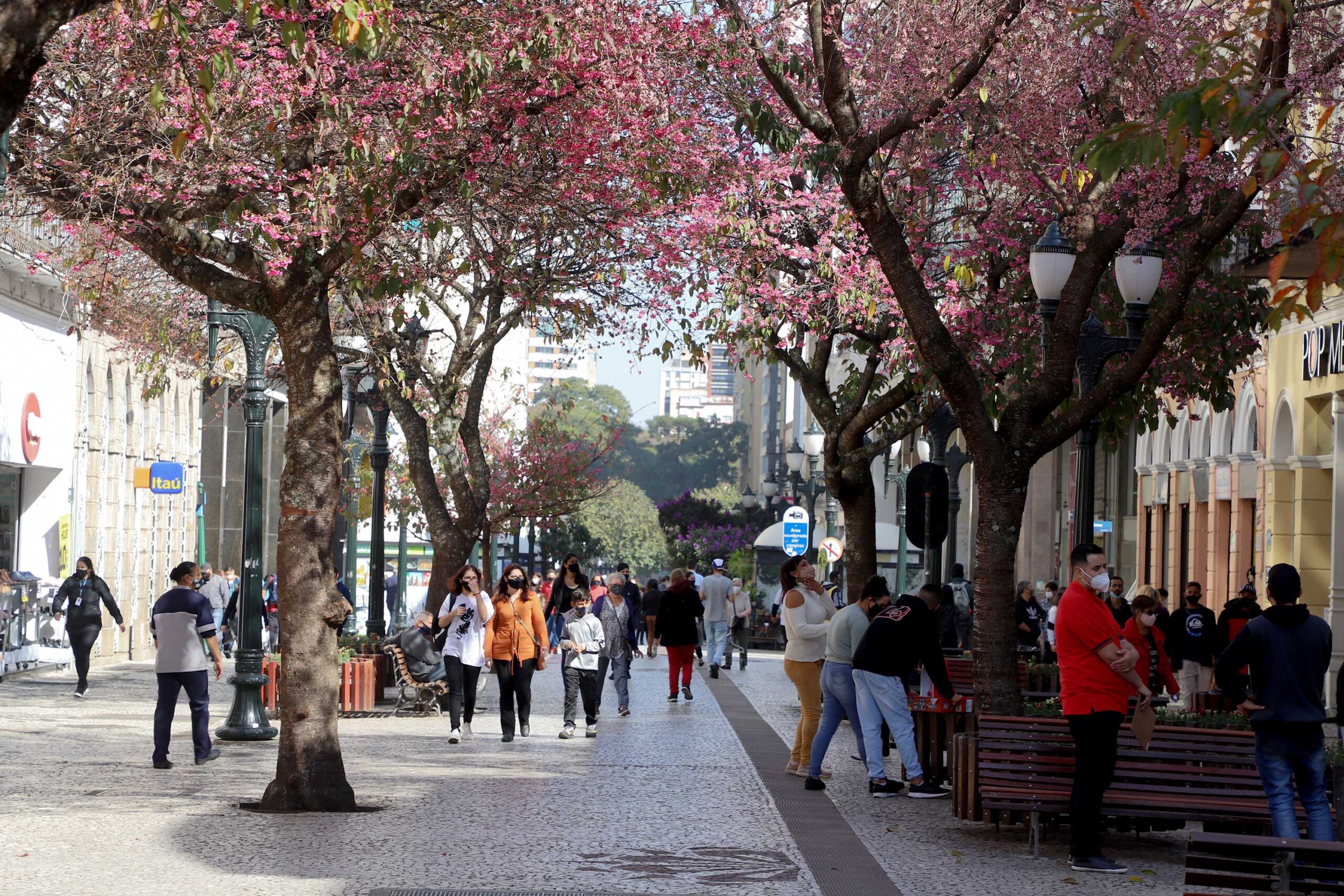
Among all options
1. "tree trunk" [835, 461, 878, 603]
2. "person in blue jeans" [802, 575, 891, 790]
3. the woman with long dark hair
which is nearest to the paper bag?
"person in blue jeans" [802, 575, 891, 790]

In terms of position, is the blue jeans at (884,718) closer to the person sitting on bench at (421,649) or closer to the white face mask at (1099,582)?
the white face mask at (1099,582)

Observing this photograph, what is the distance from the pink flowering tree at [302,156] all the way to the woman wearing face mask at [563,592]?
755cm

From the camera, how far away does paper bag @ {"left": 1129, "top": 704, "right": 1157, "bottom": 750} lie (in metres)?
11.4

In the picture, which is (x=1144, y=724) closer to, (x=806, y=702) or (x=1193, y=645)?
(x=806, y=702)

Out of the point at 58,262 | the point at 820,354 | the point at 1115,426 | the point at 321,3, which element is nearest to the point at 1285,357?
the point at 820,354

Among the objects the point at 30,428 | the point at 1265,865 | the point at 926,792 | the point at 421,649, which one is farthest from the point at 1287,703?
the point at 30,428

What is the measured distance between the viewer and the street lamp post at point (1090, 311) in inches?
580

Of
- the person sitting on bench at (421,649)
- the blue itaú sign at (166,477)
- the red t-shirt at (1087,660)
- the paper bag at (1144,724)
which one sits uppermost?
the blue itaú sign at (166,477)

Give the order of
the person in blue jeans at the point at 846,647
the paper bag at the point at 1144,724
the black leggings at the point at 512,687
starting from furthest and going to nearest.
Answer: the black leggings at the point at 512,687 → the person in blue jeans at the point at 846,647 → the paper bag at the point at 1144,724

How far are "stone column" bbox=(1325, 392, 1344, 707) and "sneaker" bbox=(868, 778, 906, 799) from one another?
45.8 feet

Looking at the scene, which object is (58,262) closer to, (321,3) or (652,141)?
(652,141)

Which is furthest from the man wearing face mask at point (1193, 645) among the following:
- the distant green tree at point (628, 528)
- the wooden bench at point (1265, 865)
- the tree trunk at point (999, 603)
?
the distant green tree at point (628, 528)

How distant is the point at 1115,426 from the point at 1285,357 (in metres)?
11.9

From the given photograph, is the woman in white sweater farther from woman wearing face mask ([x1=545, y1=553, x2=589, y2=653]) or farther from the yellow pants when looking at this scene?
woman wearing face mask ([x1=545, y1=553, x2=589, y2=653])
